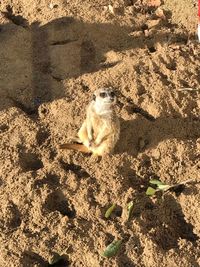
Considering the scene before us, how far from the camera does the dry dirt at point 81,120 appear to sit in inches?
133

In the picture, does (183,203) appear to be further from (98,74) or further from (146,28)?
(146,28)

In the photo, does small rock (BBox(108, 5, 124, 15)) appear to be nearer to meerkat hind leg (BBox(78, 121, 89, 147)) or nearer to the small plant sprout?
meerkat hind leg (BBox(78, 121, 89, 147))

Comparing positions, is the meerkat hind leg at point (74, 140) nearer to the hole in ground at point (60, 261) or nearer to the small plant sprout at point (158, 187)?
the small plant sprout at point (158, 187)

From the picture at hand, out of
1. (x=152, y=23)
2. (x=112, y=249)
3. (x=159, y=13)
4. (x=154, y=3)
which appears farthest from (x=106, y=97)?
(x=154, y=3)

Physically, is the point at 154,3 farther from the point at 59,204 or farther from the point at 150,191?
the point at 59,204

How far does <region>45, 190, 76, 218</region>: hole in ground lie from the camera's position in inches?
139

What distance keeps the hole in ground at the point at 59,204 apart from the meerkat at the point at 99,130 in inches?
14.3

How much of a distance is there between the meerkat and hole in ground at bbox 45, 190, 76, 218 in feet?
1.20

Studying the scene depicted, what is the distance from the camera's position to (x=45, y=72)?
4375 mm

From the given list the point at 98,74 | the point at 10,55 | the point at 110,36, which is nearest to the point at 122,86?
the point at 98,74

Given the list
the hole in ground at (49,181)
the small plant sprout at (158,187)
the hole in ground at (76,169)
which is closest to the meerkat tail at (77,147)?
the hole in ground at (76,169)

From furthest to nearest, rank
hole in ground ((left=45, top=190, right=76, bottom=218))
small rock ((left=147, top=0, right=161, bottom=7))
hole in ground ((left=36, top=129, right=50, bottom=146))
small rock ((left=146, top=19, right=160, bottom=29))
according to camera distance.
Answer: small rock ((left=147, top=0, right=161, bottom=7)), small rock ((left=146, top=19, right=160, bottom=29)), hole in ground ((left=36, top=129, right=50, bottom=146)), hole in ground ((left=45, top=190, right=76, bottom=218))

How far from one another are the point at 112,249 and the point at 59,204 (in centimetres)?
50

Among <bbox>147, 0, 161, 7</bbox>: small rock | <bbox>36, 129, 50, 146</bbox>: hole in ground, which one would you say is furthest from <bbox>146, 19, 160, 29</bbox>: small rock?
<bbox>36, 129, 50, 146</bbox>: hole in ground
